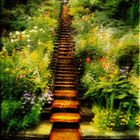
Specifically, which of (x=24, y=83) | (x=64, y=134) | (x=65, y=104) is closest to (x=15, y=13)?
(x=65, y=104)

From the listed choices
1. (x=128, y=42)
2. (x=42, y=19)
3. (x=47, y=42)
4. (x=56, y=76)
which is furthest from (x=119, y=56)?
(x=42, y=19)

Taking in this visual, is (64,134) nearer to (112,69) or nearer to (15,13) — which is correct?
(112,69)

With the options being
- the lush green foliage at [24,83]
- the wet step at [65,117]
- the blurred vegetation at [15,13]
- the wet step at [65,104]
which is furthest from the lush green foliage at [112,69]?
the blurred vegetation at [15,13]

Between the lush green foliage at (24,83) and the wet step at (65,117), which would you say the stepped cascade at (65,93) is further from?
the lush green foliage at (24,83)

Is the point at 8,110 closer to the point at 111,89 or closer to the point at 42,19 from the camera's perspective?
the point at 111,89

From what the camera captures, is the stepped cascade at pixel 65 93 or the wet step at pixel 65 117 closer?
the stepped cascade at pixel 65 93

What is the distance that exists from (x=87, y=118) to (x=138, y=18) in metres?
4.61

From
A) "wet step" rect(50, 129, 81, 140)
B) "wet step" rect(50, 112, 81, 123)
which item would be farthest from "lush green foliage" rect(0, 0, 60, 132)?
"wet step" rect(50, 129, 81, 140)

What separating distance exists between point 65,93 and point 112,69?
6.21 feet

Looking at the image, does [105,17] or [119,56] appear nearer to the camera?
[119,56]

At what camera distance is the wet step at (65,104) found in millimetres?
9242

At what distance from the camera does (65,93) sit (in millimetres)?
9984

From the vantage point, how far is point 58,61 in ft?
38.6

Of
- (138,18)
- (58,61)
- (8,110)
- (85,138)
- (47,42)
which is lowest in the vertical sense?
(85,138)
